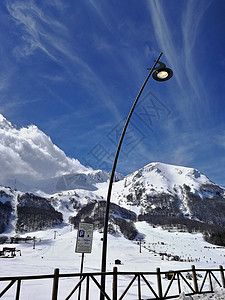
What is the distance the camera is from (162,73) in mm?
8836

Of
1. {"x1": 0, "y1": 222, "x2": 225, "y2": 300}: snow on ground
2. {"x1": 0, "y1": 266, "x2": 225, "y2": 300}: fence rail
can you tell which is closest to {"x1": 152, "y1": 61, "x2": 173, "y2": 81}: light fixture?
{"x1": 0, "y1": 266, "x2": 225, "y2": 300}: fence rail

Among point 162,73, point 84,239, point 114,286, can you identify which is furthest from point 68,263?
point 162,73

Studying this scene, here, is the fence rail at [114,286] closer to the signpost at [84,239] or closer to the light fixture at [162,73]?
the signpost at [84,239]

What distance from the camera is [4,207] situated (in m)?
190

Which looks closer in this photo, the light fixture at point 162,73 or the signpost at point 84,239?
the signpost at point 84,239

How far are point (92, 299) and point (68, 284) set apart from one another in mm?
3682

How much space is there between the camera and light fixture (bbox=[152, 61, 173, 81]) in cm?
869

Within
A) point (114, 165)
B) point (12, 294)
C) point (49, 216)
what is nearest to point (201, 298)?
point (114, 165)

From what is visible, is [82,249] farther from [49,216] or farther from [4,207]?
[4,207]

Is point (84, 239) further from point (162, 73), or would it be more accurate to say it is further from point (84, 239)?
point (162, 73)

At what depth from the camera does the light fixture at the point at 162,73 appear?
869 cm

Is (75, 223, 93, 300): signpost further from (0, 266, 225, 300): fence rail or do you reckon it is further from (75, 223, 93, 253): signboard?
(0, 266, 225, 300): fence rail

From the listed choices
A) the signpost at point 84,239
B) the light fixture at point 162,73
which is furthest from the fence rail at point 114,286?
the light fixture at point 162,73

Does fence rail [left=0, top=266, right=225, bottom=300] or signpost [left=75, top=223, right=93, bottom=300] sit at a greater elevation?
signpost [left=75, top=223, right=93, bottom=300]
